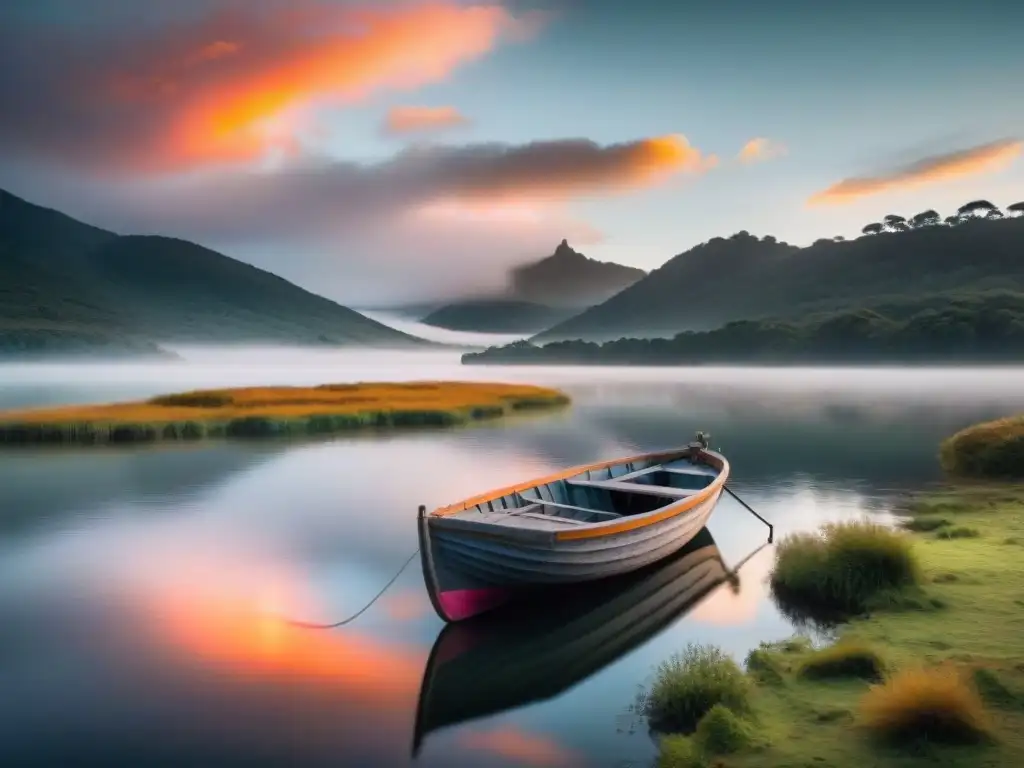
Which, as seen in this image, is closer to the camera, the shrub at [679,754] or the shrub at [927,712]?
the shrub at [927,712]

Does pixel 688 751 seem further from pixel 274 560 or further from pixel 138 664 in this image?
pixel 274 560

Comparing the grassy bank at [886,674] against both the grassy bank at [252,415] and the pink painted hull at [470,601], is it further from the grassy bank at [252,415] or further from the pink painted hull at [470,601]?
the grassy bank at [252,415]

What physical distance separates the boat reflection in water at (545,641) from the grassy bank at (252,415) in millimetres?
37704

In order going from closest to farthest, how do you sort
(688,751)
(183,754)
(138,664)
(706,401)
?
(688,751) → (183,754) → (138,664) → (706,401)

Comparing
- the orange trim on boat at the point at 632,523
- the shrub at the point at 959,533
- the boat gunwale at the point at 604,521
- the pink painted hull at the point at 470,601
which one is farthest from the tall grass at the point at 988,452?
the pink painted hull at the point at 470,601

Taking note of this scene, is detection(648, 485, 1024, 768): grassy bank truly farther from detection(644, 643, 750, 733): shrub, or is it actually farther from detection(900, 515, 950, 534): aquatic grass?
detection(900, 515, 950, 534): aquatic grass

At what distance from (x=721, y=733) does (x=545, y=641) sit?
4.98m

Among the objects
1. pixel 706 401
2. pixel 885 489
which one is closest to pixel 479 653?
pixel 885 489

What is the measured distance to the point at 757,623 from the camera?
49.1 ft

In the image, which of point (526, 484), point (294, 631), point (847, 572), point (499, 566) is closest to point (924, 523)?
point (847, 572)

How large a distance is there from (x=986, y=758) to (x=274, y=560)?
1718 cm

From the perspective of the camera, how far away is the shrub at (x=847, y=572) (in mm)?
15258

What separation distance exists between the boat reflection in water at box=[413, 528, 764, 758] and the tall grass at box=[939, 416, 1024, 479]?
1856 cm

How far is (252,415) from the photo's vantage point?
2068 inches
